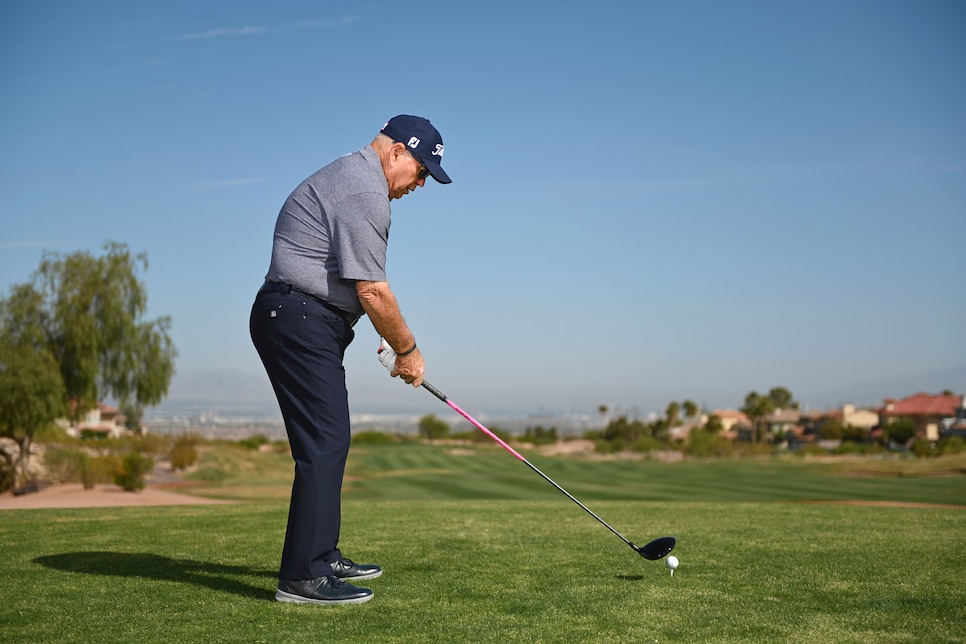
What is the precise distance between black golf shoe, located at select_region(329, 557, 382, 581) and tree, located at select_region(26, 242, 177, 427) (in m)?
25.2

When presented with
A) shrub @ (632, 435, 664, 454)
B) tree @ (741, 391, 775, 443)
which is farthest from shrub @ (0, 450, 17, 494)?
tree @ (741, 391, 775, 443)

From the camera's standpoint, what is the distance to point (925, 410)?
85.8 m

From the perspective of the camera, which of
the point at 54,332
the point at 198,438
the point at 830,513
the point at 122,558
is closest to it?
the point at 122,558

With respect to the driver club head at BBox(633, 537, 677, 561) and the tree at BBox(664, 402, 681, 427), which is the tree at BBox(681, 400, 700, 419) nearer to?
the tree at BBox(664, 402, 681, 427)

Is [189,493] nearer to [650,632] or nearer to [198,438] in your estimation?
[198,438]

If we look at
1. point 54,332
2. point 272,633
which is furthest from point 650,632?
point 54,332

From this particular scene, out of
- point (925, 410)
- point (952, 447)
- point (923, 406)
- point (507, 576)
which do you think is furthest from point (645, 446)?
point (923, 406)

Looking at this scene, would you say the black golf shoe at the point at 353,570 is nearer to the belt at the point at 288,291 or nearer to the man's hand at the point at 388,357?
the man's hand at the point at 388,357

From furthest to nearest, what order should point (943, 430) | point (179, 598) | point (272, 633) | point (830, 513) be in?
1. point (943, 430)
2. point (830, 513)
3. point (179, 598)
4. point (272, 633)

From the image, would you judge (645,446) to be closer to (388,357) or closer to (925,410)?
(388,357)

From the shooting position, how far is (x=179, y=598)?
423 cm

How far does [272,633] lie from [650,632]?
1.59 meters

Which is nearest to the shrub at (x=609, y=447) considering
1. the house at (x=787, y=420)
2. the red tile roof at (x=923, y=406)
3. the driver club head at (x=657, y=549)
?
the driver club head at (x=657, y=549)

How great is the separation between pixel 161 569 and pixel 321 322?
191 cm
